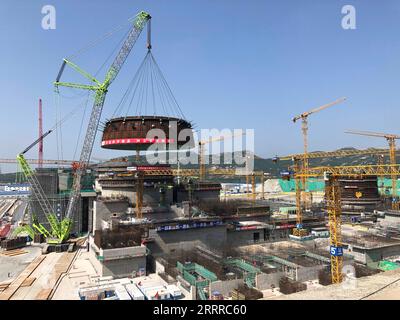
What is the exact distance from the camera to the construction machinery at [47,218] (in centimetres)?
7425

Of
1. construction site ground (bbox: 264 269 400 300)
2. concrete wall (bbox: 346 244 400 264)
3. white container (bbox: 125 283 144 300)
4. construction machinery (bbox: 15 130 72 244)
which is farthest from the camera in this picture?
construction machinery (bbox: 15 130 72 244)

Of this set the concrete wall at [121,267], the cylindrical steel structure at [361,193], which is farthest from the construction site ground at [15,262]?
the cylindrical steel structure at [361,193]

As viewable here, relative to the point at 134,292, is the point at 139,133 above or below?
above

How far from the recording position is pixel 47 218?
78875 mm

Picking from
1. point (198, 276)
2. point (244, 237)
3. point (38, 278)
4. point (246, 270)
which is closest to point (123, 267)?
point (198, 276)

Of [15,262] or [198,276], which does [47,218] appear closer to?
[15,262]

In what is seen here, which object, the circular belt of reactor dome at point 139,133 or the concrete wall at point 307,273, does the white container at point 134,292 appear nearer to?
the concrete wall at point 307,273

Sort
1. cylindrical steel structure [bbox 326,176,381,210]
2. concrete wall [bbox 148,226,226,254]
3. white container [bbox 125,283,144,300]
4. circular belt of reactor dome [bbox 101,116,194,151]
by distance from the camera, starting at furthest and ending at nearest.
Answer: cylindrical steel structure [bbox 326,176,381,210]
circular belt of reactor dome [bbox 101,116,194,151]
concrete wall [bbox 148,226,226,254]
white container [bbox 125,283,144,300]

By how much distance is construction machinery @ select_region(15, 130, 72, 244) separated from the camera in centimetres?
7425

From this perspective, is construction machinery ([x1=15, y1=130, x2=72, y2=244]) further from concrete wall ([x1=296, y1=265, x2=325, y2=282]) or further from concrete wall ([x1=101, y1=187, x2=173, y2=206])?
concrete wall ([x1=296, y1=265, x2=325, y2=282])

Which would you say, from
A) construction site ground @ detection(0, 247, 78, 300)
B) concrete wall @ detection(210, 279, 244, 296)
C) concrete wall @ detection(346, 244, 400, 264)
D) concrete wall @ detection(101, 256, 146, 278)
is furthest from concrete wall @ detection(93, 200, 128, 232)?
concrete wall @ detection(346, 244, 400, 264)

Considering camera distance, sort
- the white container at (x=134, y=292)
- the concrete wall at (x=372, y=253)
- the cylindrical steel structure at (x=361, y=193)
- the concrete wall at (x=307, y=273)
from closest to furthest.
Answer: the white container at (x=134, y=292) < the concrete wall at (x=307, y=273) < the concrete wall at (x=372, y=253) < the cylindrical steel structure at (x=361, y=193)
